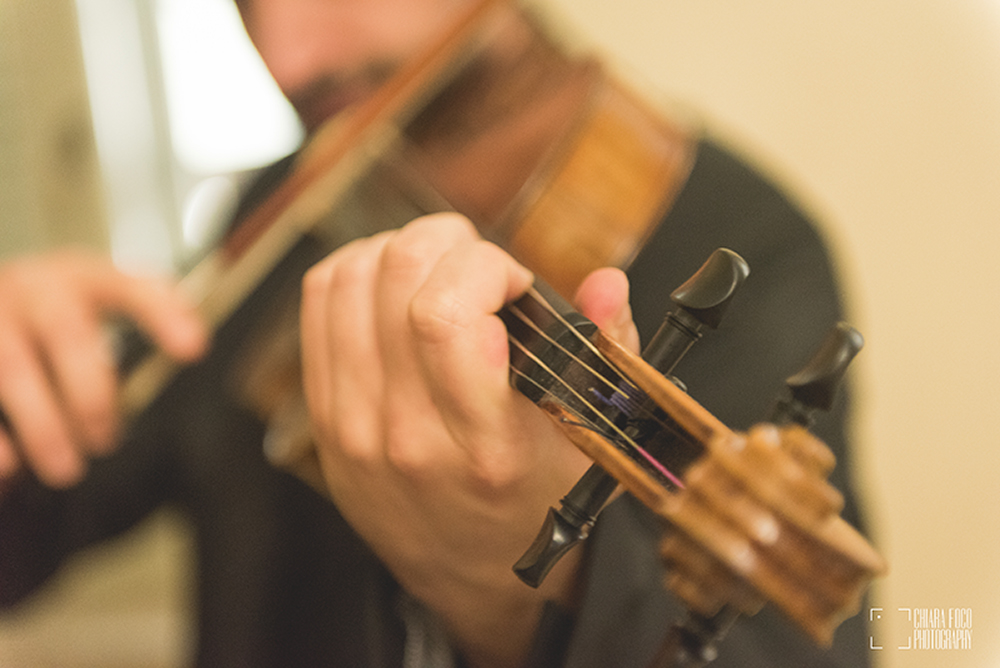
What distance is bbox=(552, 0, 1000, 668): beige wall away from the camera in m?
0.29

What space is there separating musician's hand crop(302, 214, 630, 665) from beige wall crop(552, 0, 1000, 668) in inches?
7.1

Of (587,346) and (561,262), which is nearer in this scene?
(587,346)

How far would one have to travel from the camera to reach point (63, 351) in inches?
20.1

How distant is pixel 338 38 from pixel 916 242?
630 millimetres

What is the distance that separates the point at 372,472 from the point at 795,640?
224 mm

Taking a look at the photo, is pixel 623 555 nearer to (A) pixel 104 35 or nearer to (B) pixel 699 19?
(B) pixel 699 19

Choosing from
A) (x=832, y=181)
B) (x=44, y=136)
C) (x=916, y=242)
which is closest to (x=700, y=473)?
(x=916, y=242)

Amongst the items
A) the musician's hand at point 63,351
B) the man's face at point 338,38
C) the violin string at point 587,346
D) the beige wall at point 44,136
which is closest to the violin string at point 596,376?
the violin string at point 587,346

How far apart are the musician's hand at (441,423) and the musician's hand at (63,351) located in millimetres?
262

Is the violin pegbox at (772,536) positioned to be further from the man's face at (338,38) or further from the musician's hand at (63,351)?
the man's face at (338,38)

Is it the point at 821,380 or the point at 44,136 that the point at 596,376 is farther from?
the point at 44,136

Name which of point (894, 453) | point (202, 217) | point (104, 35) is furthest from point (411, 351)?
point (104, 35)

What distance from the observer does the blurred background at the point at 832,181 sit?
0.31 m

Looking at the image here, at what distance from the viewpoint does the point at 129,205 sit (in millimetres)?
1309
